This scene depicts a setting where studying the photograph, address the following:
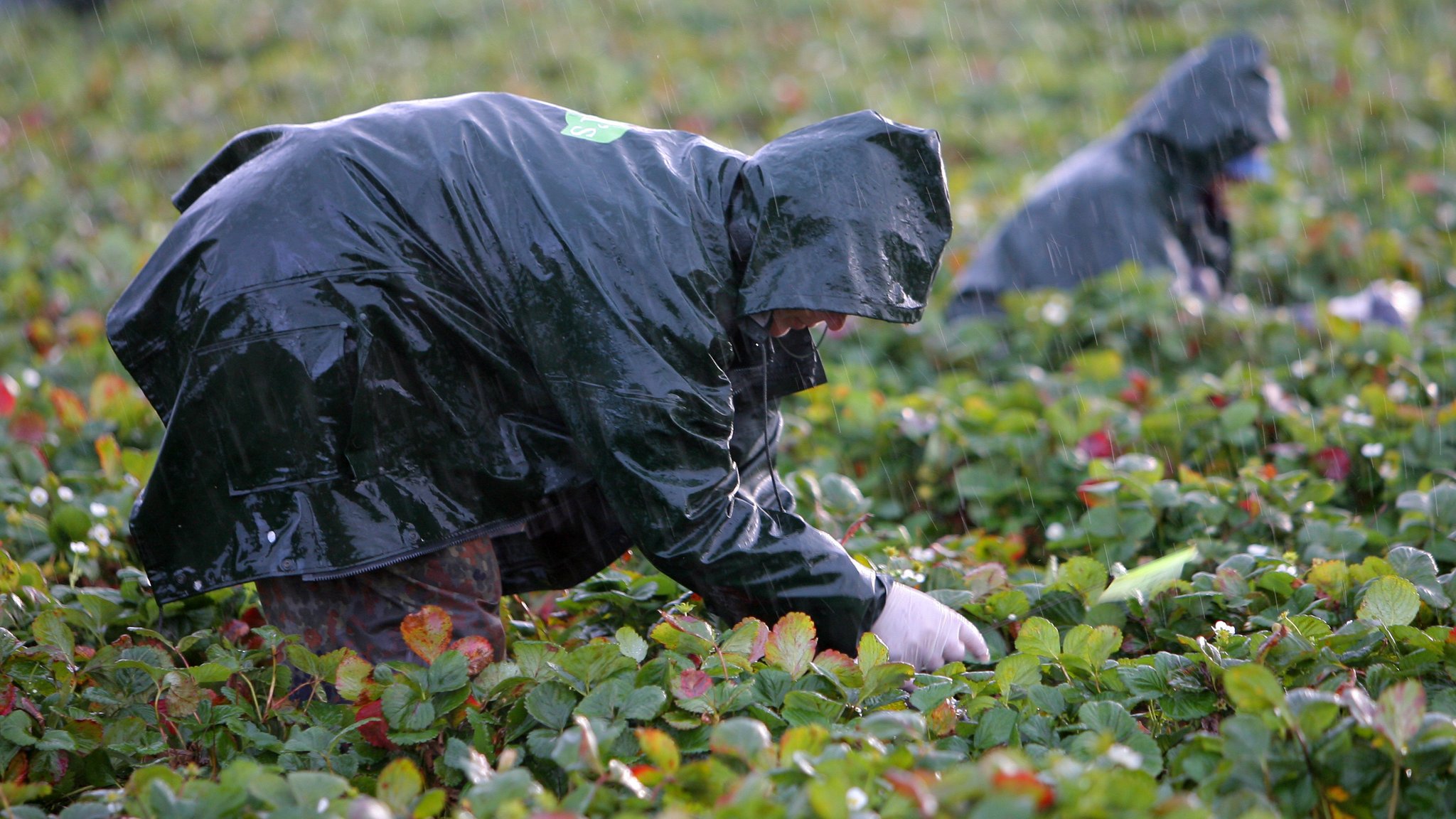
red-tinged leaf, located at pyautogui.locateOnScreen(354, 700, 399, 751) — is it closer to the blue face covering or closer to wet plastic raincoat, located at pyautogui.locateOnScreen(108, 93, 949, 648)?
wet plastic raincoat, located at pyautogui.locateOnScreen(108, 93, 949, 648)

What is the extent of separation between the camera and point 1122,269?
4.68 metres

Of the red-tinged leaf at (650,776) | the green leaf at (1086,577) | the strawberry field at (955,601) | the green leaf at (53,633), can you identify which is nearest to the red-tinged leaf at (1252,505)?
the strawberry field at (955,601)

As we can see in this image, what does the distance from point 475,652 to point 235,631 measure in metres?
0.75

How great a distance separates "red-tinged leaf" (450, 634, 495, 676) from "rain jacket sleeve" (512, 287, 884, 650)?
324 millimetres

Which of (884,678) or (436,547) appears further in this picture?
(436,547)

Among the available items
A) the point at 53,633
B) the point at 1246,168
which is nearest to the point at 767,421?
the point at 53,633

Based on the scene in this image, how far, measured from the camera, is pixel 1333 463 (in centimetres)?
339

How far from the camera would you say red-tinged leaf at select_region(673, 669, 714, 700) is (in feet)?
6.54

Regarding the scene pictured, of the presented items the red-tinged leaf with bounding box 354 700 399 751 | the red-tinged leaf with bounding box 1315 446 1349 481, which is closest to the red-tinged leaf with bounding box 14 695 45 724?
the red-tinged leaf with bounding box 354 700 399 751

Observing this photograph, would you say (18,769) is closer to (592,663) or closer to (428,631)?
(428,631)

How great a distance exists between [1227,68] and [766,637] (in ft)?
14.4

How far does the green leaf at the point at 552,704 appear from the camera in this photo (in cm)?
199

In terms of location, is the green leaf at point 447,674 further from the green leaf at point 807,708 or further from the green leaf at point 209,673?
the green leaf at point 807,708

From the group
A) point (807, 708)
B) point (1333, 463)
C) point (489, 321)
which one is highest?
point (489, 321)
